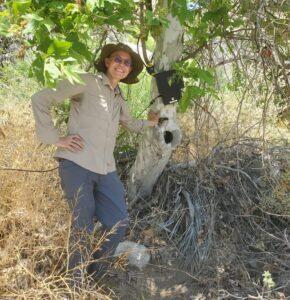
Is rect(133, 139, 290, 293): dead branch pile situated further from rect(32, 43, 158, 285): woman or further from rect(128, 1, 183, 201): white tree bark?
rect(32, 43, 158, 285): woman

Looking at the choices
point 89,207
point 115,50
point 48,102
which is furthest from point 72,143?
point 115,50

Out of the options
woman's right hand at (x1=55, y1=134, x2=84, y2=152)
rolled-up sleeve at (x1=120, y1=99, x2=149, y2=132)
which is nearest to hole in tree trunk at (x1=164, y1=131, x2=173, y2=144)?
rolled-up sleeve at (x1=120, y1=99, x2=149, y2=132)

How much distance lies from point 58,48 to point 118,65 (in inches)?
50.5

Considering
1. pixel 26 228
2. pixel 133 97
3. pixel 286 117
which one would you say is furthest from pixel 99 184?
pixel 133 97

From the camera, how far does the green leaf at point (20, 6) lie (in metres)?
2.37

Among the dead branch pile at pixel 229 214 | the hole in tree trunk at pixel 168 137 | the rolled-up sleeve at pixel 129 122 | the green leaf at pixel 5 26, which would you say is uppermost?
the green leaf at pixel 5 26

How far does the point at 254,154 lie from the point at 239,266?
4.65 feet

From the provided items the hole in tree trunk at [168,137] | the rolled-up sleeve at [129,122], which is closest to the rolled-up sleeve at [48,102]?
the rolled-up sleeve at [129,122]

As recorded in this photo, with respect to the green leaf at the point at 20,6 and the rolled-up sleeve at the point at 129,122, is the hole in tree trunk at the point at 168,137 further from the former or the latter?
the green leaf at the point at 20,6

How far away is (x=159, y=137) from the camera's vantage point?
14.5ft

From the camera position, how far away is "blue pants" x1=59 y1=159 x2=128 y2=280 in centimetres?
350

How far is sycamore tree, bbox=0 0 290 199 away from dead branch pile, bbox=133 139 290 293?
1.09 feet

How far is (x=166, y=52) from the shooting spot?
4152mm

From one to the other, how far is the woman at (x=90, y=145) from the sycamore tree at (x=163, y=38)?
7.9 inches
